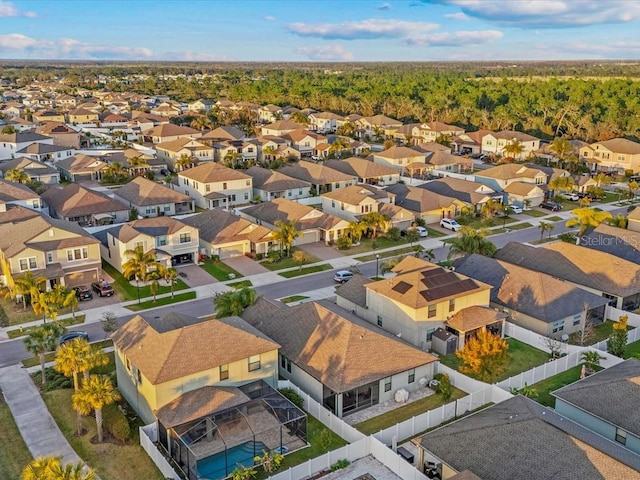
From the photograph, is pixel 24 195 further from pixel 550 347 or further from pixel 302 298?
pixel 550 347

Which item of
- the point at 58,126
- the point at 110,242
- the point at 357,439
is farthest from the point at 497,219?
the point at 58,126

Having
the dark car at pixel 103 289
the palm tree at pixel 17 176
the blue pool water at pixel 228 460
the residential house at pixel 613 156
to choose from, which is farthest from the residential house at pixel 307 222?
the residential house at pixel 613 156

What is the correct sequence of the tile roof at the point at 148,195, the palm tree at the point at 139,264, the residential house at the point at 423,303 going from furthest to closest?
the tile roof at the point at 148,195
the palm tree at the point at 139,264
the residential house at the point at 423,303

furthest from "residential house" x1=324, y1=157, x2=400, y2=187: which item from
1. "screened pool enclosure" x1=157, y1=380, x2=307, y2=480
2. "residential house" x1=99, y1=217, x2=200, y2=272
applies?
"screened pool enclosure" x1=157, y1=380, x2=307, y2=480

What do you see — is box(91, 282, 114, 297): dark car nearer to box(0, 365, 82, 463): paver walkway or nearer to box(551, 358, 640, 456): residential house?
box(0, 365, 82, 463): paver walkway

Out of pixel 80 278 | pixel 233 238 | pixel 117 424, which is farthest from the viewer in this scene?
pixel 233 238

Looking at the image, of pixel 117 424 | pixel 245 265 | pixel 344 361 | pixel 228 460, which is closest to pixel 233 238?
pixel 245 265

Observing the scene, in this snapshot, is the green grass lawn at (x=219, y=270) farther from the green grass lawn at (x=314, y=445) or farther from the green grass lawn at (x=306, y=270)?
the green grass lawn at (x=314, y=445)

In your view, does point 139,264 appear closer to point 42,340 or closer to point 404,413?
point 42,340
